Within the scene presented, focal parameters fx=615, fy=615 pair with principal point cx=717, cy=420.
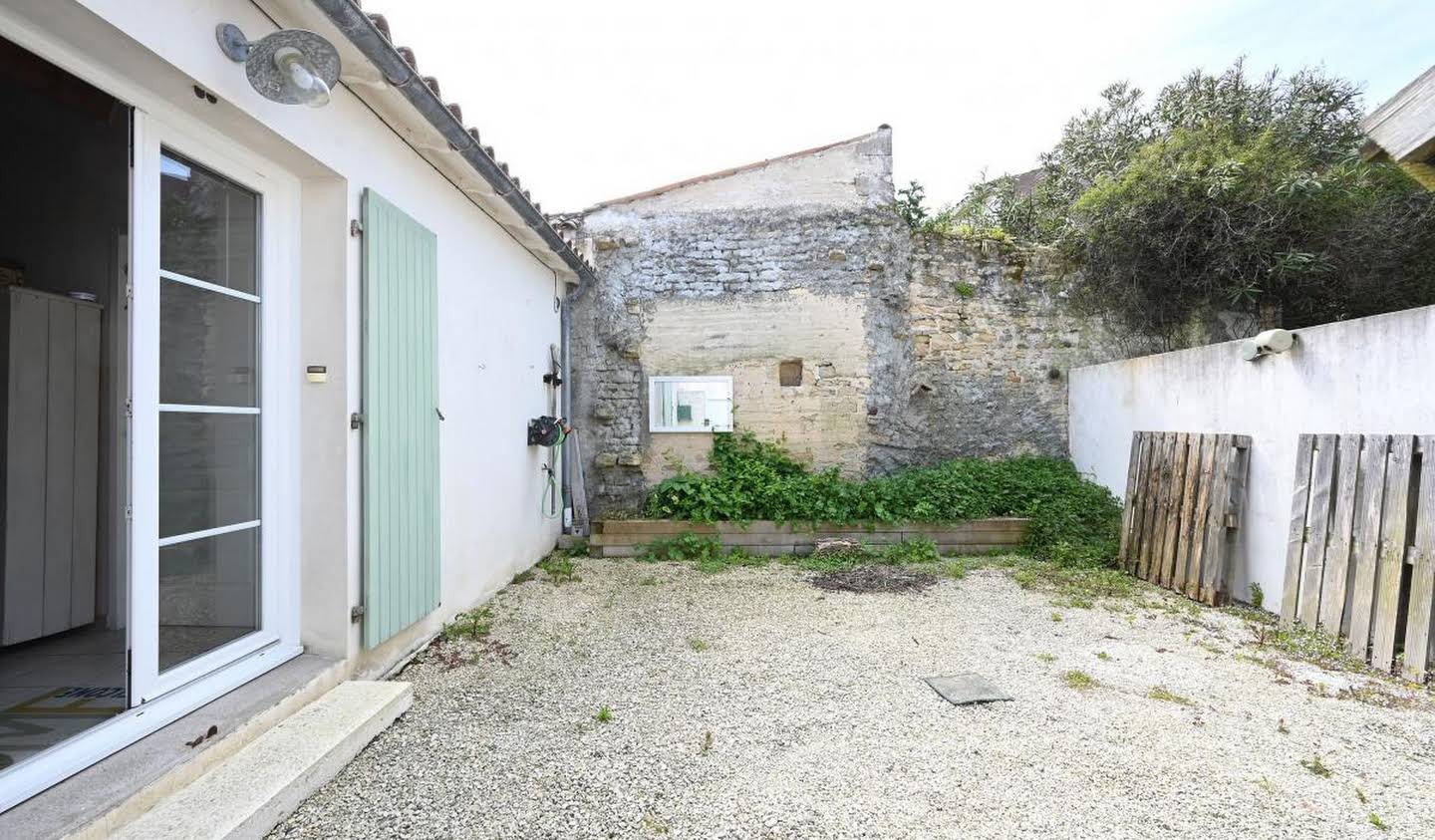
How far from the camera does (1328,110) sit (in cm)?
770

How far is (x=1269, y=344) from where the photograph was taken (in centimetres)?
434

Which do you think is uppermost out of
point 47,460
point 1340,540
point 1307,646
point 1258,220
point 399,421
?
point 1258,220

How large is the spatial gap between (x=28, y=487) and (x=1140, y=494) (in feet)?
25.6

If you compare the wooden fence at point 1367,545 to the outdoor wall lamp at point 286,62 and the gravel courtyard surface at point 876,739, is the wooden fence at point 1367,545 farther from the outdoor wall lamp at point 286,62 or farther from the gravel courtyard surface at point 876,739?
the outdoor wall lamp at point 286,62

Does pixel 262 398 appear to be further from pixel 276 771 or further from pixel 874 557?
pixel 874 557

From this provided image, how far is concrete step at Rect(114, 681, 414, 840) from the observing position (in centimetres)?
177

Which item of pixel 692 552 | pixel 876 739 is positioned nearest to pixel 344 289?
pixel 876 739

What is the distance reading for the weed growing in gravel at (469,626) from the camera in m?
3.88

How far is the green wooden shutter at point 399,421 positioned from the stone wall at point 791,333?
3699 millimetres

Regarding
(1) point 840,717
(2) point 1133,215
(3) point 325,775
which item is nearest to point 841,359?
(2) point 1133,215

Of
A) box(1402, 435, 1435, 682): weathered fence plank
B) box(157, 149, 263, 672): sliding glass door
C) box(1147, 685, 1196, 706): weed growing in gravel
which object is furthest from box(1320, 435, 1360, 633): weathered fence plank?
box(157, 149, 263, 672): sliding glass door

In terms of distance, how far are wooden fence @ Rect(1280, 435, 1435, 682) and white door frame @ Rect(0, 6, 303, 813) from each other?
5.58m

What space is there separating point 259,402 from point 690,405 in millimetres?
4898

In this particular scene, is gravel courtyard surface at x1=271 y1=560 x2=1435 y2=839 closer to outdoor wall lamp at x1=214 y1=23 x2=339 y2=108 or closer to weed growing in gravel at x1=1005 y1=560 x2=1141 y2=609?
weed growing in gravel at x1=1005 y1=560 x2=1141 y2=609
